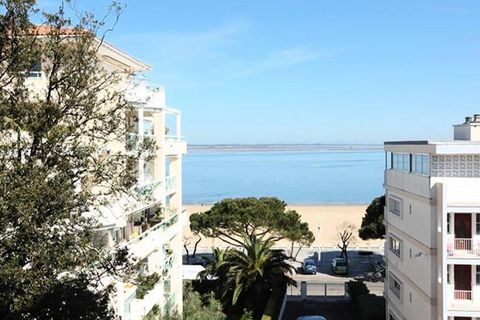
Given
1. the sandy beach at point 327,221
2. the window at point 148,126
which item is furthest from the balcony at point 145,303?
the sandy beach at point 327,221

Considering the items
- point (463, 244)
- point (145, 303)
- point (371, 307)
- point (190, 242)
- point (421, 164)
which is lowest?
point (190, 242)

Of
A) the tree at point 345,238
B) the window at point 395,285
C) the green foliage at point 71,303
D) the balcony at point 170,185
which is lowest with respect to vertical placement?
the tree at point 345,238

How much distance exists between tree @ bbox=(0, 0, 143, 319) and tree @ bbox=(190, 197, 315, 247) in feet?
85.9

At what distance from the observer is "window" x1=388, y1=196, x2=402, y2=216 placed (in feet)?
80.2

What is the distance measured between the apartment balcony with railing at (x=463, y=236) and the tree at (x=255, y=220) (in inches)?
680

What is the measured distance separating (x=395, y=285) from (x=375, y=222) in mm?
18070

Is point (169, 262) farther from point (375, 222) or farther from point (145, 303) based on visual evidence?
point (375, 222)

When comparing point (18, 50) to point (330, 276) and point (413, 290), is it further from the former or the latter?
point (330, 276)

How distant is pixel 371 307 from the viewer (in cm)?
2830

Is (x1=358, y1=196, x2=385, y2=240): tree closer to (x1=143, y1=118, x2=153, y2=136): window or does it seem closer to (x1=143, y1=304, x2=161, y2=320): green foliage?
(x1=143, y1=118, x2=153, y2=136): window

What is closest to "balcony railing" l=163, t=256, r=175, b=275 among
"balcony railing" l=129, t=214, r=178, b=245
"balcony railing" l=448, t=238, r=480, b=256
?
"balcony railing" l=129, t=214, r=178, b=245

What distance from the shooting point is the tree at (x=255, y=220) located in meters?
37.2

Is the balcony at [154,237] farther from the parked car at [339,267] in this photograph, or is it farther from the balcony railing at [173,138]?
the parked car at [339,267]

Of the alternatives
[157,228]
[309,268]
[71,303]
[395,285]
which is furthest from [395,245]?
[309,268]
